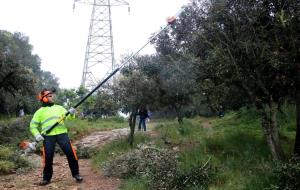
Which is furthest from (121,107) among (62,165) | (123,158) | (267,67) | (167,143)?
(267,67)

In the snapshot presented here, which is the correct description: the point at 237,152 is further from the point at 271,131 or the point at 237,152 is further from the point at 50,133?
the point at 50,133

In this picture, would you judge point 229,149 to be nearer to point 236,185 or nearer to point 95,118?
point 236,185

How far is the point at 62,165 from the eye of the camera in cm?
1239

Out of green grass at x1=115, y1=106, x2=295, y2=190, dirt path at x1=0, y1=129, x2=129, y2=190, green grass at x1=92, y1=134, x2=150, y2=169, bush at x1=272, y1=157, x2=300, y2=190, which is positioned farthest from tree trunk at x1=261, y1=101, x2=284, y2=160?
green grass at x1=92, y1=134, x2=150, y2=169

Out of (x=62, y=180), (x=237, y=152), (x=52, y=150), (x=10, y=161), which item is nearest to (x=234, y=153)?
(x=237, y=152)

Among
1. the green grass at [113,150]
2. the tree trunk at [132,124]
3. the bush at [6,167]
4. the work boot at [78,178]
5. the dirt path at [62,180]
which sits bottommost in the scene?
the dirt path at [62,180]

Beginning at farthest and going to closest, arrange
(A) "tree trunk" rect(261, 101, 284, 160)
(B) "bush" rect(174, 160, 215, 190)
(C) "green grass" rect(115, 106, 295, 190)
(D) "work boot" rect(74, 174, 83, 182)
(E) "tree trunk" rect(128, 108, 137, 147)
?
1. (E) "tree trunk" rect(128, 108, 137, 147)
2. (D) "work boot" rect(74, 174, 83, 182)
3. (A) "tree trunk" rect(261, 101, 284, 160)
4. (C) "green grass" rect(115, 106, 295, 190)
5. (B) "bush" rect(174, 160, 215, 190)

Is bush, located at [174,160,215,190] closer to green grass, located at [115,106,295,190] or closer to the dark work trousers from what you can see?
green grass, located at [115,106,295,190]

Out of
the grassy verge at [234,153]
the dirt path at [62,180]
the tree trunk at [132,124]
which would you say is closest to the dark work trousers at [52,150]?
the dirt path at [62,180]

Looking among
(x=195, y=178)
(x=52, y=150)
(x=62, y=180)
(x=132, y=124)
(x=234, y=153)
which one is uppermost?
(x=132, y=124)

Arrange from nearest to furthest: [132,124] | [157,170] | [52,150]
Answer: [157,170] → [52,150] → [132,124]

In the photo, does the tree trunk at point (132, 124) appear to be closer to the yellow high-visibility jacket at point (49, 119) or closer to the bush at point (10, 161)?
the bush at point (10, 161)

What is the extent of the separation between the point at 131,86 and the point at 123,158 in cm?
402

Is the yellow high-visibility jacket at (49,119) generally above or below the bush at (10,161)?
above
